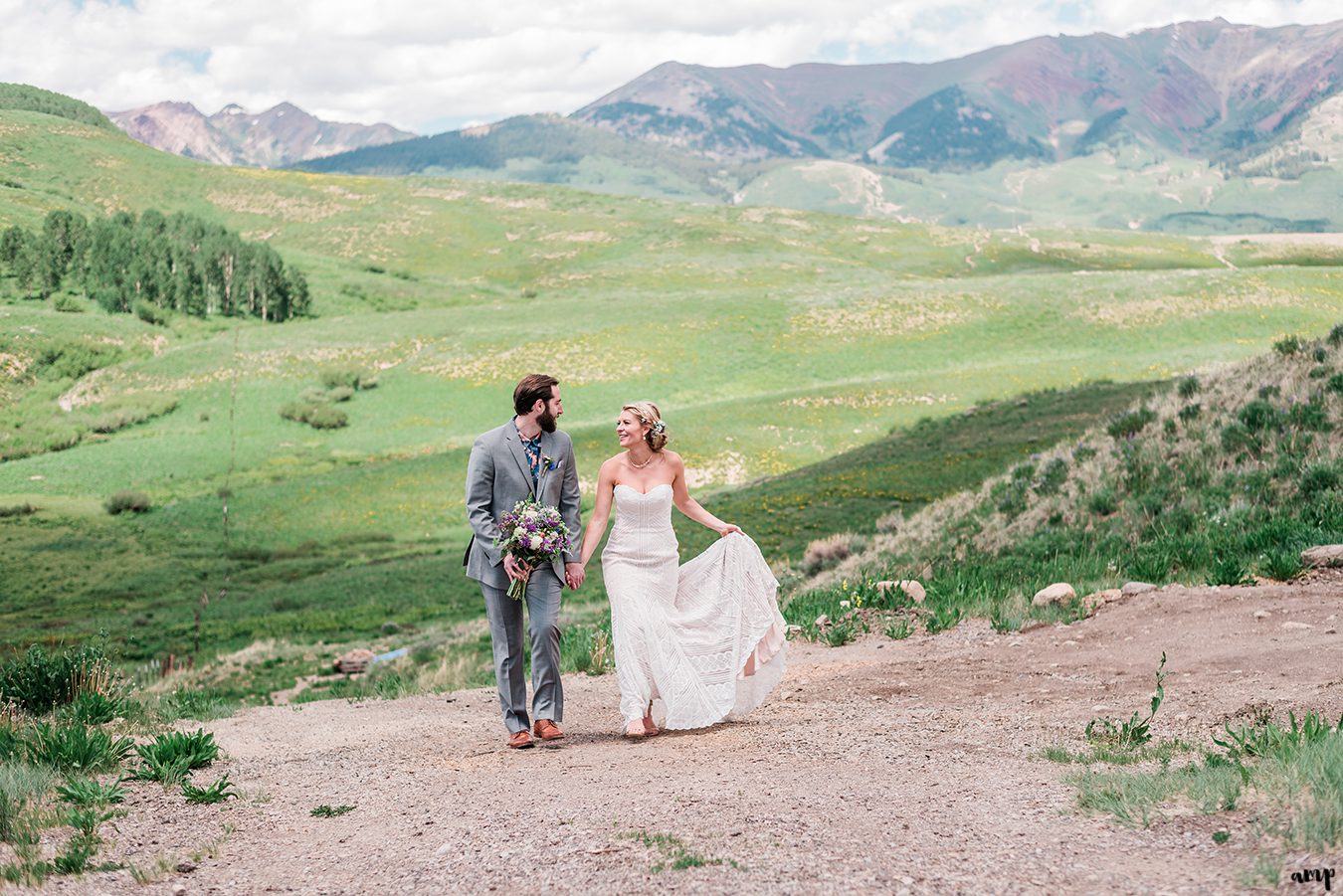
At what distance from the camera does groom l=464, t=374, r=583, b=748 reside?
9.10 meters

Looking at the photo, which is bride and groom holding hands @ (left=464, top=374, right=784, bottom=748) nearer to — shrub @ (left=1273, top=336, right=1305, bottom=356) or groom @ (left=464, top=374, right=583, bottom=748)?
groom @ (left=464, top=374, right=583, bottom=748)

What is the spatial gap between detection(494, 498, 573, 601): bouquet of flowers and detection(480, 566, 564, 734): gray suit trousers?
16 cm

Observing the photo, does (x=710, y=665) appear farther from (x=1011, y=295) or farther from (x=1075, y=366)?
(x=1011, y=295)

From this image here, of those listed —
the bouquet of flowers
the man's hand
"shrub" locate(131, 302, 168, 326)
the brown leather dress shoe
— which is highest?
"shrub" locate(131, 302, 168, 326)

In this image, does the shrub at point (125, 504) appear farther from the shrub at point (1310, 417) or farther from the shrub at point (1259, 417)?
the shrub at point (1310, 417)

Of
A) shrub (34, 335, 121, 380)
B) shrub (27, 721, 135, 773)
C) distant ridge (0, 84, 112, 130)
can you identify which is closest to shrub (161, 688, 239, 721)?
shrub (27, 721, 135, 773)

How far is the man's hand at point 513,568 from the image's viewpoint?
8.88 meters

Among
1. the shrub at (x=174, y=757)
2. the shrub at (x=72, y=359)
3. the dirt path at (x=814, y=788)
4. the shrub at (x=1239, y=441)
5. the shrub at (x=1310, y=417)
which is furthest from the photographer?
the shrub at (x=72, y=359)

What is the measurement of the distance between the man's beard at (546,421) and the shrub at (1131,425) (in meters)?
12.6

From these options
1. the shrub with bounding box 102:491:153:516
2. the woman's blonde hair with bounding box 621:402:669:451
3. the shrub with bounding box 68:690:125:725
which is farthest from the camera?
the shrub with bounding box 102:491:153:516

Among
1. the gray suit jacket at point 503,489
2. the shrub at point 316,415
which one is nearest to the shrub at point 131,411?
the shrub at point 316,415

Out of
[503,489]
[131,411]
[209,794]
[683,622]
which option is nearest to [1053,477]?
[683,622]

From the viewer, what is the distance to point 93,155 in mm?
133625

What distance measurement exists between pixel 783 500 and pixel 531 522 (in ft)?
96.2
